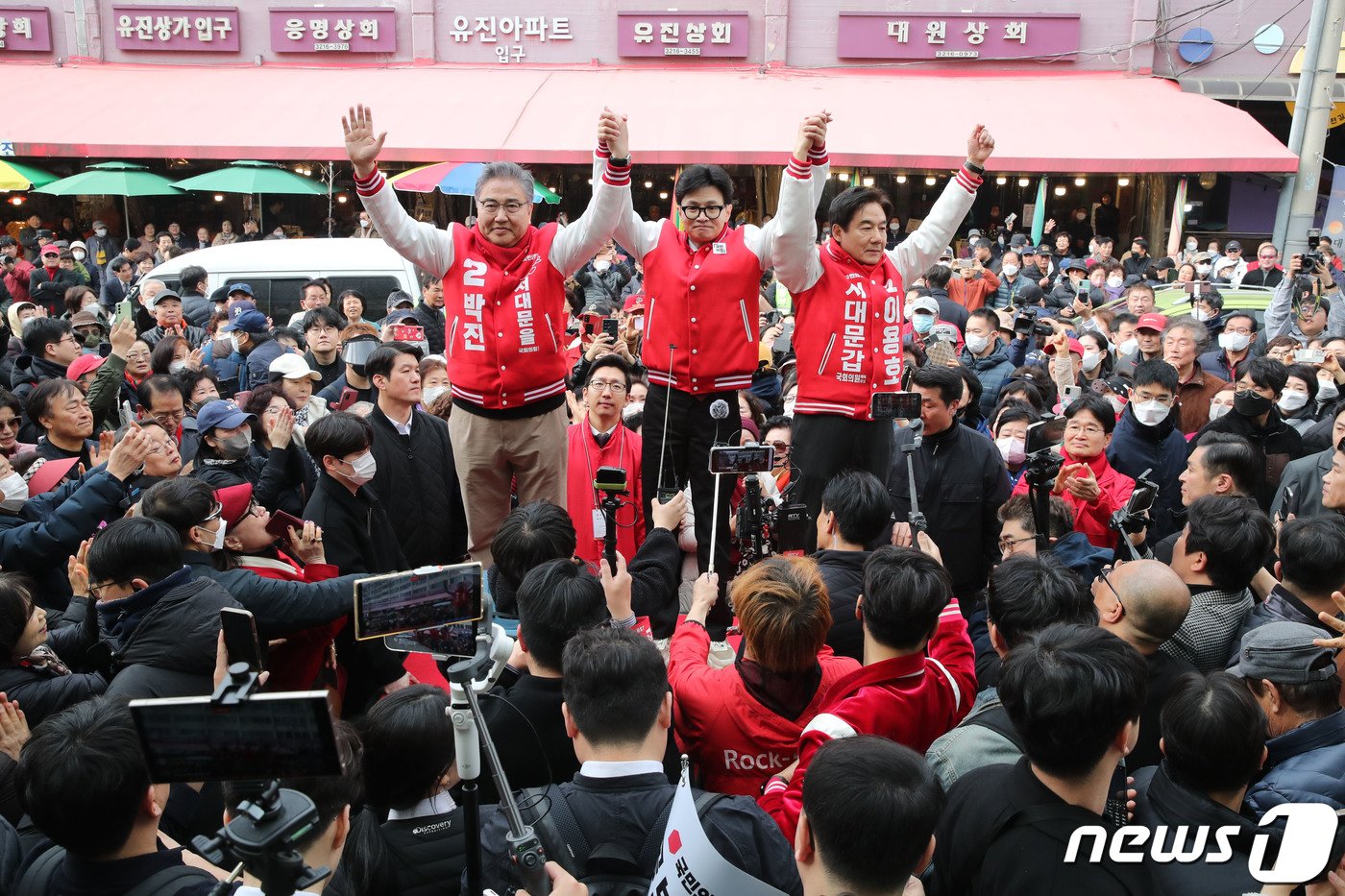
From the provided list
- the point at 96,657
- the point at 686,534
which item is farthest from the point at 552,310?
the point at 96,657

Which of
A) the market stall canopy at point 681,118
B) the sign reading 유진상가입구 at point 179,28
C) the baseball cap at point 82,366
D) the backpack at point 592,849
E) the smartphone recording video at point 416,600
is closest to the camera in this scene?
the smartphone recording video at point 416,600

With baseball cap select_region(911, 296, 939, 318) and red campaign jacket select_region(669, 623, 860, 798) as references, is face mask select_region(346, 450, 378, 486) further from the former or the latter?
baseball cap select_region(911, 296, 939, 318)

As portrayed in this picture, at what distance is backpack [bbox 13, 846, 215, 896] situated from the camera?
83.3 inches

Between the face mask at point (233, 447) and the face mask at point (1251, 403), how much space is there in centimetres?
479

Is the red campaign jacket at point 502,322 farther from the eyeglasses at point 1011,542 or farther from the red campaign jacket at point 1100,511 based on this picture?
the red campaign jacket at point 1100,511

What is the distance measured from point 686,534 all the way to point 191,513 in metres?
2.16

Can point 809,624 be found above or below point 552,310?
below

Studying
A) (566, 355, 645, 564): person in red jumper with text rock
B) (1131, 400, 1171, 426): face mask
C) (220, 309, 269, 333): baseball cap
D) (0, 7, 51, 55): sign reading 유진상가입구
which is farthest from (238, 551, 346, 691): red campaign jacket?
(0, 7, 51, 55): sign reading 유진상가입구

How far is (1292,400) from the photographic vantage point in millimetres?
5801

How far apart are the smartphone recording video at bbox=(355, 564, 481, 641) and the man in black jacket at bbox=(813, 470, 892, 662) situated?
5.46 ft

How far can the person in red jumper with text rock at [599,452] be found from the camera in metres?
5.08

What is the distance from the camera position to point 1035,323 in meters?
8.45

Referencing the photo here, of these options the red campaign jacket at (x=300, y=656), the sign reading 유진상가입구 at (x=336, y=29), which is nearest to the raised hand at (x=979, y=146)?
the red campaign jacket at (x=300, y=656)

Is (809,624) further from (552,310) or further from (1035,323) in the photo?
(1035,323)
